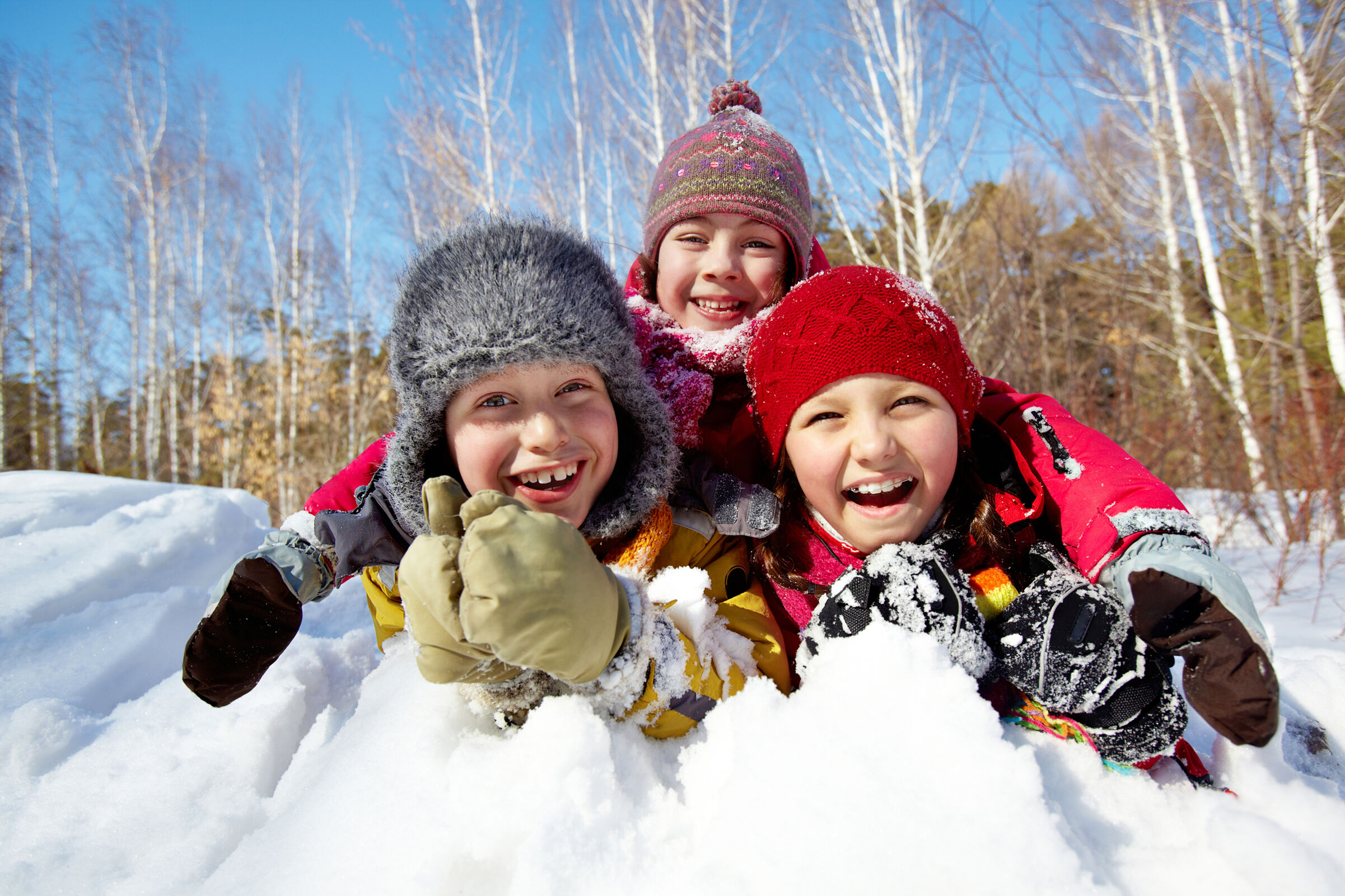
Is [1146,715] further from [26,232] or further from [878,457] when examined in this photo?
[26,232]

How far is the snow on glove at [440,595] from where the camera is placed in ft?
2.75

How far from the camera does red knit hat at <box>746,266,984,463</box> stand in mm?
1282

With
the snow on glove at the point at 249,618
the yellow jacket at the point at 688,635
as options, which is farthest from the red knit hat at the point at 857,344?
the snow on glove at the point at 249,618

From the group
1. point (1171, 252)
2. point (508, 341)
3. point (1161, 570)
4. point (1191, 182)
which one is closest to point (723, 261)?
point (508, 341)

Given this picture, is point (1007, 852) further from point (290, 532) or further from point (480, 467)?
point (290, 532)

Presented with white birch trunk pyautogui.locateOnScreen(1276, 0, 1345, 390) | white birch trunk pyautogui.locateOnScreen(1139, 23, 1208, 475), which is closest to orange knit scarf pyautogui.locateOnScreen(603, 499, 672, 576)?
Answer: white birch trunk pyautogui.locateOnScreen(1139, 23, 1208, 475)

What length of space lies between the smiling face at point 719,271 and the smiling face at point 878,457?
627 millimetres

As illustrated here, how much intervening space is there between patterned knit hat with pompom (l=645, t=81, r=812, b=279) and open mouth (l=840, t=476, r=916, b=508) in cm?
93

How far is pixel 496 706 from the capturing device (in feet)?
3.45

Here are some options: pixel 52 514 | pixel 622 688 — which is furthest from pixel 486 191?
Result: pixel 622 688

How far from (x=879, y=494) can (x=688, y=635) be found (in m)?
0.51

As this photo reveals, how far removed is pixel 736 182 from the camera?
6.28ft

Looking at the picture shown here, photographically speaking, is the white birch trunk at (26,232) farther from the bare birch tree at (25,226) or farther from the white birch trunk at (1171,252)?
the white birch trunk at (1171,252)

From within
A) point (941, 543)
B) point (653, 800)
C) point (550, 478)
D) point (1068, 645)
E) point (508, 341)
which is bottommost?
point (653, 800)
